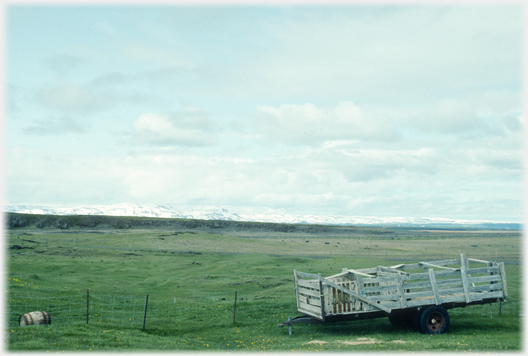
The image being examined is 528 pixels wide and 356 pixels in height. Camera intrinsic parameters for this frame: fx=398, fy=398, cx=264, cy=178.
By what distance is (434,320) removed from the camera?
56.5ft

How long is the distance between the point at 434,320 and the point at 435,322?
11 cm

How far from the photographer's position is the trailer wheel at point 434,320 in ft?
55.5

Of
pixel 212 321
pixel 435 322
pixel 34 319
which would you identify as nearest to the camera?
pixel 34 319

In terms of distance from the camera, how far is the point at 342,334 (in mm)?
17938

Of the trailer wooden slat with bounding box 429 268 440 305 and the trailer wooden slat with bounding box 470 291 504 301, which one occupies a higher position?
the trailer wooden slat with bounding box 429 268 440 305

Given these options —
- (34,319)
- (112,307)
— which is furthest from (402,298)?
(112,307)

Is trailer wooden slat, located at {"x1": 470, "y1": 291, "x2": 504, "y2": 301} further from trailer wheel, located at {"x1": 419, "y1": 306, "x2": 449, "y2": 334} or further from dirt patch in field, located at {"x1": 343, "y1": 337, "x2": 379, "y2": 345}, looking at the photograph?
dirt patch in field, located at {"x1": 343, "y1": 337, "x2": 379, "y2": 345}

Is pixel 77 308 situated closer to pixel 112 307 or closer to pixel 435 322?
pixel 112 307

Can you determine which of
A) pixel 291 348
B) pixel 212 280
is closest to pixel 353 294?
pixel 291 348

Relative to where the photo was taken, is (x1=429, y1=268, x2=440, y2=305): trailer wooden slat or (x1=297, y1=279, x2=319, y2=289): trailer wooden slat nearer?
(x1=429, y1=268, x2=440, y2=305): trailer wooden slat

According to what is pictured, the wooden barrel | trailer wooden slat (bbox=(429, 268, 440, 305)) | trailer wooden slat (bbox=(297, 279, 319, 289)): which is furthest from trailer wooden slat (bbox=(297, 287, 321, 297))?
the wooden barrel

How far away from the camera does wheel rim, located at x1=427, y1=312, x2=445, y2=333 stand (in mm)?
17094

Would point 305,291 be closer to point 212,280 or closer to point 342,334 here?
point 342,334

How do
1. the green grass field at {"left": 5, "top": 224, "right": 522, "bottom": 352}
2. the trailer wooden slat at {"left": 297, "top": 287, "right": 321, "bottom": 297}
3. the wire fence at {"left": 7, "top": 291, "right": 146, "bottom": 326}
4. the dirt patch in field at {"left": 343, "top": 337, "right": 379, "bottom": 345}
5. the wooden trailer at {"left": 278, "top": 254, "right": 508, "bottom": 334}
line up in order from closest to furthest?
the green grass field at {"left": 5, "top": 224, "right": 522, "bottom": 352} → the dirt patch in field at {"left": 343, "top": 337, "right": 379, "bottom": 345} → the wooden trailer at {"left": 278, "top": 254, "right": 508, "bottom": 334} → the trailer wooden slat at {"left": 297, "top": 287, "right": 321, "bottom": 297} → the wire fence at {"left": 7, "top": 291, "right": 146, "bottom": 326}
